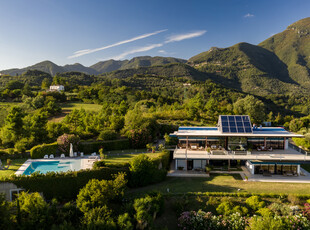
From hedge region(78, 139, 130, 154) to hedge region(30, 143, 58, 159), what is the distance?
276 cm

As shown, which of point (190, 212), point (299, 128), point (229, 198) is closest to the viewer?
point (190, 212)

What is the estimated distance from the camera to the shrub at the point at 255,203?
15102 millimetres

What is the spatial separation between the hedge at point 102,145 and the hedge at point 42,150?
9.05 feet

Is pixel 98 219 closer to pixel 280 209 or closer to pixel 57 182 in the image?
pixel 57 182

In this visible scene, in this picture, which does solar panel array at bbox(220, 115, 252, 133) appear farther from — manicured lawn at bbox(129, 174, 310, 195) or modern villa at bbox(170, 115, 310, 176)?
manicured lawn at bbox(129, 174, 310, 195)

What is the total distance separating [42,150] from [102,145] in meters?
6.70

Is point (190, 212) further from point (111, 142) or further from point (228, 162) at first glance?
point (111, 142)

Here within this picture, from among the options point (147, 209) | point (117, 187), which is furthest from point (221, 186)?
point (117, 187)

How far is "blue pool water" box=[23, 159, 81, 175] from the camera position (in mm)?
19203

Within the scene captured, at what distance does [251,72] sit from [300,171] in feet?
437

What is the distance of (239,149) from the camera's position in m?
22.4

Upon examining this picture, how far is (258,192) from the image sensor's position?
17141mm

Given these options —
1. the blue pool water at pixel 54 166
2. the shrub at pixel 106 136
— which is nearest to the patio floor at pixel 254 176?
the shrub at pixel 106 136

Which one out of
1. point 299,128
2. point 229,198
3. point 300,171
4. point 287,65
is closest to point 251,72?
point 287,65
